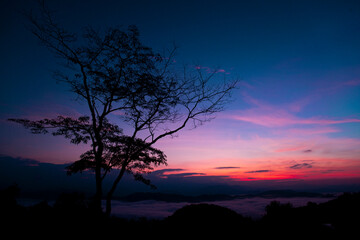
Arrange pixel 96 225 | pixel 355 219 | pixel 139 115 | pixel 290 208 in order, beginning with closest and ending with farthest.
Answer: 1. pixel 96 225
2. pixel 355 219
3. pixel 290 208
4. pixel 139 115

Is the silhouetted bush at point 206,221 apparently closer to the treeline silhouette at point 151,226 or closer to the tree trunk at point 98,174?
the treeline silhouette at point 151,226

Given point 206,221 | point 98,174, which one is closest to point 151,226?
point 206,221

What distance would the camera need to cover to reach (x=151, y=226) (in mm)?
8516

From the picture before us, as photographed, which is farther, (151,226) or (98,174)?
(98,174)

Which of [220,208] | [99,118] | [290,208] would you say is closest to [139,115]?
[99,118]

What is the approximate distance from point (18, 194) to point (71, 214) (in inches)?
116

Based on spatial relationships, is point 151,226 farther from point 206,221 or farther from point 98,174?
point 98,174

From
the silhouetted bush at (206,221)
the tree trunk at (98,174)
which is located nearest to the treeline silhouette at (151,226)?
the silhouetted bush at (206,221)

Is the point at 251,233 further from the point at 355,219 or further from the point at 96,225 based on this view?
the point at 96,225

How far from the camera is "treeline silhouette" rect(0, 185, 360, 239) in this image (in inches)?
258

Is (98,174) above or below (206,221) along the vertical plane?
above

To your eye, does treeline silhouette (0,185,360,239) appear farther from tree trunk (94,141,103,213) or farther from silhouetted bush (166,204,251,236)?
tree trunk (94,141,103,213)

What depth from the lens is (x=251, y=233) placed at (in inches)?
293

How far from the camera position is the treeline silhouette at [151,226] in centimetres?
656
